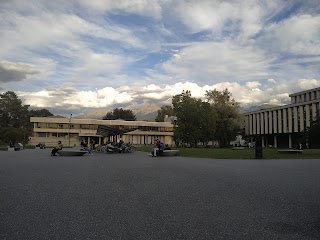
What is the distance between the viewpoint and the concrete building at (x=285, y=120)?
251 ft

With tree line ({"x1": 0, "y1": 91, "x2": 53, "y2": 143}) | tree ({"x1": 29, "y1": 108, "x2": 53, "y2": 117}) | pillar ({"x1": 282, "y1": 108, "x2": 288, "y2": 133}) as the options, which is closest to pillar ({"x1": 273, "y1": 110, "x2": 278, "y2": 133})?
pillar ({"x1": 282, "y1": 108, "x2": 288, "y2": 133})

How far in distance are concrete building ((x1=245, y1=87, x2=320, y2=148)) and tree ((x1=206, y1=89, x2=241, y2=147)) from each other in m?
14.6

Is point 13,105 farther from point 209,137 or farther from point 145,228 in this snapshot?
point 145,228

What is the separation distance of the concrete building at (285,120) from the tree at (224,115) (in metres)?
14.6

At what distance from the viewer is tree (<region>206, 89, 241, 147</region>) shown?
71.3 meters

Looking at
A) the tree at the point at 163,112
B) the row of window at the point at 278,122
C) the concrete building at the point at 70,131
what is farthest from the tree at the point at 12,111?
the row of window at the point at 278,122

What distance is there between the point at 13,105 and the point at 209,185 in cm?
10910

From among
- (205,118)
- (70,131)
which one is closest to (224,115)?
(205,118)

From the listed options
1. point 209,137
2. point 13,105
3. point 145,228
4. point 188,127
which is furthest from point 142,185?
point 13,105

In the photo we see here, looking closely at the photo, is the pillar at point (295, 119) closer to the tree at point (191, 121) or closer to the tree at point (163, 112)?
the tree at point (191, 121)

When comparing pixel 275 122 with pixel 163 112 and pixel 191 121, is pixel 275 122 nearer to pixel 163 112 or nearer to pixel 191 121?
pixel 191 121

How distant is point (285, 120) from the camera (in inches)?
3310

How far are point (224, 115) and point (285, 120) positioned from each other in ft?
70.7

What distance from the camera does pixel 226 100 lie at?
243 ft
